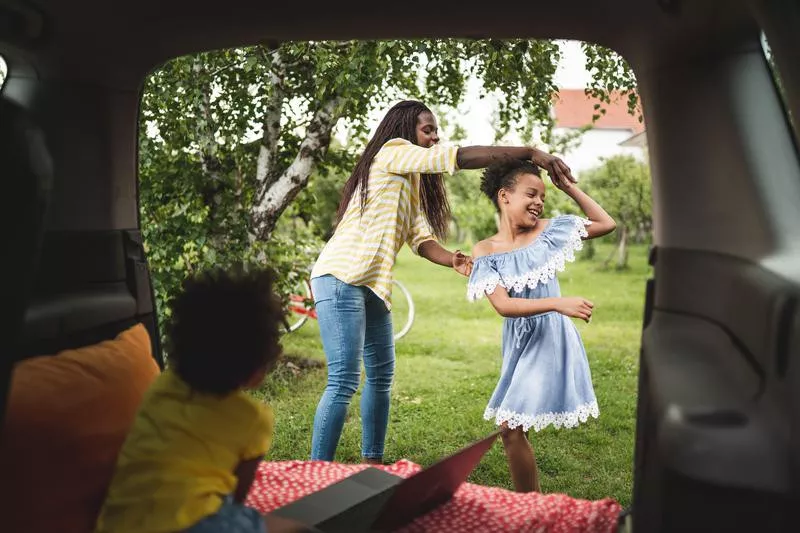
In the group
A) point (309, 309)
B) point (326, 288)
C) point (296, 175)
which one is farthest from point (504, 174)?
point (309, 309)

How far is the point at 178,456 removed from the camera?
1942mm

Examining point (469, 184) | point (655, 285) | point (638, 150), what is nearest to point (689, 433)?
point (655, 285)

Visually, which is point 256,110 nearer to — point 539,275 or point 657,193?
point 539,275

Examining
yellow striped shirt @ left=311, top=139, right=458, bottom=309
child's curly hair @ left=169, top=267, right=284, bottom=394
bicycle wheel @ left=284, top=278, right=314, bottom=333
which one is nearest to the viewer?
child's curly hair @ left=169, top=267, right=284, bottom=394

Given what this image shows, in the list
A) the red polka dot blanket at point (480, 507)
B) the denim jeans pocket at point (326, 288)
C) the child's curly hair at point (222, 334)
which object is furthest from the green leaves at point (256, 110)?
the child's curly hair at point (222, 334)

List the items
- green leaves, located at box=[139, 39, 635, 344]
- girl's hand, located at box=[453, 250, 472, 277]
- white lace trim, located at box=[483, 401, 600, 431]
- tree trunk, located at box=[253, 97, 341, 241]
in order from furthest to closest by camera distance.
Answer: tree trunk, located at box=[253, 97, 341, 241] → green leaves, located at box=[139, 39, 635, 344] → girl's hand, located at box=[453, 250, 472, 277] → white lace trim, located at box=[483, 401, 600, 431]

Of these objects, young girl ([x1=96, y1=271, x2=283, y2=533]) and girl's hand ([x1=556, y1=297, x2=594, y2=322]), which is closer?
young girl ([x1=96, y1=271, x2=283, y2=533])

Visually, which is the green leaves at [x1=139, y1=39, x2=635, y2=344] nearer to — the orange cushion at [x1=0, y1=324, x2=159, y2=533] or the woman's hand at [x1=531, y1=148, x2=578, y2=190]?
the woman's hand at [x1=531, y1=148, x2=578, y2=190]

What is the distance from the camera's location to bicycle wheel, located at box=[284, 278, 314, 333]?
247 inches

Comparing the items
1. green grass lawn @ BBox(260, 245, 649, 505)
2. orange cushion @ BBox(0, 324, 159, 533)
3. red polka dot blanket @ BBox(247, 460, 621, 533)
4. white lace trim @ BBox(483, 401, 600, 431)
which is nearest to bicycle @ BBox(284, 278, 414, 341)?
green grass lawn @ BBox(260, 245, 649, 505)

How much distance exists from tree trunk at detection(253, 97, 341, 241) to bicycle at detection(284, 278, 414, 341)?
538mm

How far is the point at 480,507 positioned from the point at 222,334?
1.10 meters

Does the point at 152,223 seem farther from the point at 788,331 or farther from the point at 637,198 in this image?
the point at 637,198

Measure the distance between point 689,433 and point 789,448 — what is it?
0.19 m
